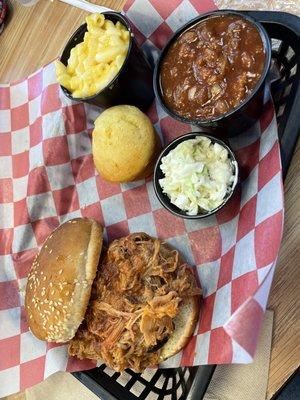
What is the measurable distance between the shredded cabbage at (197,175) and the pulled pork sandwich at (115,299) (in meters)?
0.21

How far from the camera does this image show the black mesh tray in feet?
5.76

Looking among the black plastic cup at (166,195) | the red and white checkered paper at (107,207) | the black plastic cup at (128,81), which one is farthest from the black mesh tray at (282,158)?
the black plastic cup at (128,81)

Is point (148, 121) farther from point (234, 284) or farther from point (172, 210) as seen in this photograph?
point (234, 284)

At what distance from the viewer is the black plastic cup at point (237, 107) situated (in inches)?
68.3

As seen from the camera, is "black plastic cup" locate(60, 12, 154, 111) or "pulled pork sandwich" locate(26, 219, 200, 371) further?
"black plastic cup" locate(60, 12, 154, 111)

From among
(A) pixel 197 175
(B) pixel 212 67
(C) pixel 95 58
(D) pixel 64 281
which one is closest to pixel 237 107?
(B) pixel 212 67

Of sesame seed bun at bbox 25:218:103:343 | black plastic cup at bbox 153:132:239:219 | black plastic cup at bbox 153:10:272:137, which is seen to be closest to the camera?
black plastic cup at bbox 153:10:272:137

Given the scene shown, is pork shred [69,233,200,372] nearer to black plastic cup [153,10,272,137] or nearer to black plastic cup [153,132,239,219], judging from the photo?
black plastic cup [153,132,239,219]

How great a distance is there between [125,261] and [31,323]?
480 millimetres

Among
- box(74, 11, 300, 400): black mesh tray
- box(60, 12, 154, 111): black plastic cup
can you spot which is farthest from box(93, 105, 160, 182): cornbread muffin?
box(74, 11, 300, 400): black mesh tray

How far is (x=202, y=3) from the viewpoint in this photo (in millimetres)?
2025

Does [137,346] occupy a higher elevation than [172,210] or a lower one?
lower

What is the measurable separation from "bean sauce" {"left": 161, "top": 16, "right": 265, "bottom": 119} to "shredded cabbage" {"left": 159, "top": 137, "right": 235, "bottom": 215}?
0.14 m

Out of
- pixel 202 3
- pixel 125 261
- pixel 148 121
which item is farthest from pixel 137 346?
pixel 202 3
